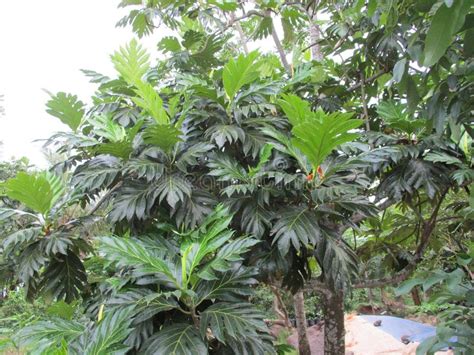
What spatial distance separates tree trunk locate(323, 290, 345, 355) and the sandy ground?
1.30 m

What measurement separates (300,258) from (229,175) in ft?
1.42

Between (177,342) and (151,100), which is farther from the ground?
(151,100)

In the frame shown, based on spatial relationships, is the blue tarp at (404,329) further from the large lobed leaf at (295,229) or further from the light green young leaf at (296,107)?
the light green young leaf at (296,107)

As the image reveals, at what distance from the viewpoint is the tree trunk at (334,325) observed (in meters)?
1.95

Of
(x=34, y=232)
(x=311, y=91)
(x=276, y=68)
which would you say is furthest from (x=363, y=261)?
(x=34, y=232)

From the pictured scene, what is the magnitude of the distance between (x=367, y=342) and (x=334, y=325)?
1584 millimetres

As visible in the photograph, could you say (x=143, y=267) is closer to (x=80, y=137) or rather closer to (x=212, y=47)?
(x=80, y=137)

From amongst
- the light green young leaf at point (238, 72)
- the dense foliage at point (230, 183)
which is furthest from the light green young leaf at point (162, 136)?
the light green young leaf at point (238, 72)

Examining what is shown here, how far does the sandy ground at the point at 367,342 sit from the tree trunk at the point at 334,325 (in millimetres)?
1302

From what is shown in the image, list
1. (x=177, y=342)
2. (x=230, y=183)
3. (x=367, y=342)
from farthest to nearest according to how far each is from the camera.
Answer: (x=367, y=342), (x=230, y=183), (x=177, y=342)

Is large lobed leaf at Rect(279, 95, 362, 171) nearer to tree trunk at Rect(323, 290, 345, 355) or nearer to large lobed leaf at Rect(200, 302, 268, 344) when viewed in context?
large lobed leaf at Rect(200, 302, 268, 344)

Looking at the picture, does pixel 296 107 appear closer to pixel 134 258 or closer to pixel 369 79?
pixel 134 258

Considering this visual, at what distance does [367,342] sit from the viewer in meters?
3.26

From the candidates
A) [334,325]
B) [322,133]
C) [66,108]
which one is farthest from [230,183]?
[334,325]
